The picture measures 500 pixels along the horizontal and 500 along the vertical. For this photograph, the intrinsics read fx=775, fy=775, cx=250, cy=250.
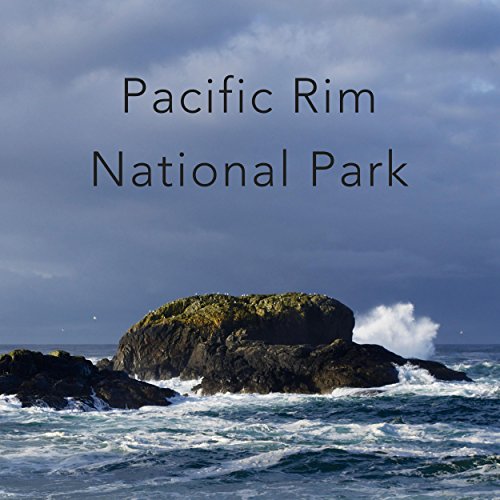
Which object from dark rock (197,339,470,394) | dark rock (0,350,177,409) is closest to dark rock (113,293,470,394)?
dark rock (197,339,470,394)

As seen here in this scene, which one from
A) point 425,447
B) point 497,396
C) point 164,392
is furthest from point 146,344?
point 425,447

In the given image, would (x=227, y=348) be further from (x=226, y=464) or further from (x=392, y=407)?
(x=226, y=464)

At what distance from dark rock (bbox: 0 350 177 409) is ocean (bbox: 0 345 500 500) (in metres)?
1.16

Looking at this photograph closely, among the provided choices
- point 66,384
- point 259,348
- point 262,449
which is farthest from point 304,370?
point 262,449

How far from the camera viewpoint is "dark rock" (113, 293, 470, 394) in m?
45.9

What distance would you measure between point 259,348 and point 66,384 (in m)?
12.8

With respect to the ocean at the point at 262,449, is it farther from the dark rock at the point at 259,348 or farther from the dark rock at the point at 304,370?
the dark rock at the point at 259,348

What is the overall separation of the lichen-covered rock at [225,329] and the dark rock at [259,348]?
68 mm

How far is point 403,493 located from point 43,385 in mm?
25144

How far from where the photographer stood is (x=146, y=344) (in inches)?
2218

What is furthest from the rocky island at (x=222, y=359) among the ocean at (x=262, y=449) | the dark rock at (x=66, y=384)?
the ocean at (x=262, y=449)

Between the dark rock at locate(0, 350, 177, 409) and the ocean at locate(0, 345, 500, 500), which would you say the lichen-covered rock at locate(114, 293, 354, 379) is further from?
the ocean at locate(0, 345, 500, 500)

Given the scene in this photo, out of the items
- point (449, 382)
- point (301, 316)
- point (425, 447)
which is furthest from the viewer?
point (301, 316)

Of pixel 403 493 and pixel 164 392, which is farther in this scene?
pixel 164 392
